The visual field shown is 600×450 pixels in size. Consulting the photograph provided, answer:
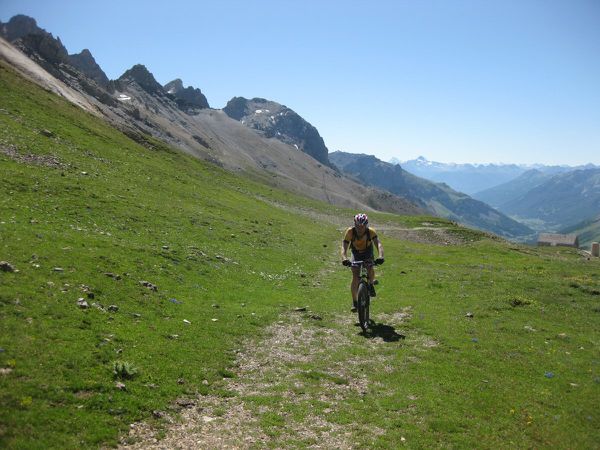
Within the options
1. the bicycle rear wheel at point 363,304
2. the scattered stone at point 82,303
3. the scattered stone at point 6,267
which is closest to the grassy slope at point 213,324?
the scattered stone at point 82,303

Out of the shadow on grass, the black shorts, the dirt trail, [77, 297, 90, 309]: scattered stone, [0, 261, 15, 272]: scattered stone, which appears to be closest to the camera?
→ the dirt trail

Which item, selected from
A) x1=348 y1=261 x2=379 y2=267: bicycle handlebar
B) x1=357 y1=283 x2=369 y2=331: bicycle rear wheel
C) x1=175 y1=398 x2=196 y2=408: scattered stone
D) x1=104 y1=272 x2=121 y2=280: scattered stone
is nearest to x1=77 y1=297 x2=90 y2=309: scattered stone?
x1=104 y1=272 x2=121 y2=280: scattered stone

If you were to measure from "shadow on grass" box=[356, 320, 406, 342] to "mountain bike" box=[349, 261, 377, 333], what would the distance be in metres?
0.35

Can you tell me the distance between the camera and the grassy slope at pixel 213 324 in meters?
11.3

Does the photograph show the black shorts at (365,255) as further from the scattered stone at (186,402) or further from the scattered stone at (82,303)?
the scattered stone at (82,303)

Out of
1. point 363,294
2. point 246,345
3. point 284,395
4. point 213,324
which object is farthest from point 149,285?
point 363,294

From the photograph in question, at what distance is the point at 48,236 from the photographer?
22391mm

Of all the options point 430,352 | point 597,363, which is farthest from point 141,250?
point 597,363

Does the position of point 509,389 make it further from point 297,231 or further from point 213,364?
point 297,231

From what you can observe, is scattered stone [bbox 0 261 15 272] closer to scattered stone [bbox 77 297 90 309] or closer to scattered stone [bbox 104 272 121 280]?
scattered stone [bbox 77 297 90 309]

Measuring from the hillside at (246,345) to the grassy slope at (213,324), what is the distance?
76 mm

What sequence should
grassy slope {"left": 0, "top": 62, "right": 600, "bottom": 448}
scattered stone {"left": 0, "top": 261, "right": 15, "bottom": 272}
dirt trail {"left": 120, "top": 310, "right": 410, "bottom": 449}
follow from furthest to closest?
scattered stone {"left": 0, "top": 261, "right": 15, "bottom": 272} < grassy slope {"left": 0, "top": 62, "right": 600, "bottom": 448} < dirt trail {"left": 120, "top": 310, "right": 410, "bottom": 449}

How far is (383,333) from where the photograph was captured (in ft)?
67.3

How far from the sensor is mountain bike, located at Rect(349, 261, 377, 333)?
1969 centimetres
